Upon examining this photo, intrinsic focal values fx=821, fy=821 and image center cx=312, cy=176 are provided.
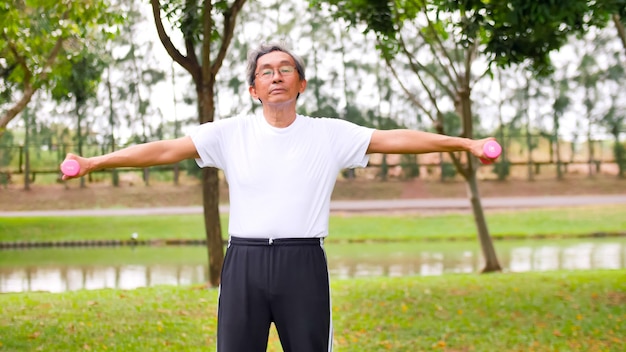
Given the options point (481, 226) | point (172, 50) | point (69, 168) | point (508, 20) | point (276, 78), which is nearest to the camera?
point (69, 168)

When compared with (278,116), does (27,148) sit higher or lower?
higher

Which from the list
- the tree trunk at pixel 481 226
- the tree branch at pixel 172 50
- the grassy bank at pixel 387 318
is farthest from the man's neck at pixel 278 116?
the tree trunk at pixel 481 226

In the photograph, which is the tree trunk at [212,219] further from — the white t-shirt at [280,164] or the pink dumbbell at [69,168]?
the pink dumbbell at [69,168]

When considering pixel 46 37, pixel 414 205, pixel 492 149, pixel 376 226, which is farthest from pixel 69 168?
pixel 414 205

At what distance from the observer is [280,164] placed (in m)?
3.32

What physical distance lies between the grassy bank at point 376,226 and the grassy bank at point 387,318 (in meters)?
16.6

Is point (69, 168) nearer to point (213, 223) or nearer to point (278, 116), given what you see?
point (278, 116)

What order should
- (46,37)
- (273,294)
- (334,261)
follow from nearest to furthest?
(273,294) → (46,37) → (334,261)

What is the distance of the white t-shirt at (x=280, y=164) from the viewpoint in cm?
331

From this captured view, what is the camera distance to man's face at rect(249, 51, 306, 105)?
342cm

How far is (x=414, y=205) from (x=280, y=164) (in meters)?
31.4

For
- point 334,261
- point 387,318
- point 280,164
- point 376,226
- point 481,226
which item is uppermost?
point 280,164

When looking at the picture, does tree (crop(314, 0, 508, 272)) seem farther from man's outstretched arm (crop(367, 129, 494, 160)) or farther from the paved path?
the paved path

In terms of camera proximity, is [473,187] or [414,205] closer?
[473,187]
